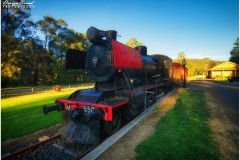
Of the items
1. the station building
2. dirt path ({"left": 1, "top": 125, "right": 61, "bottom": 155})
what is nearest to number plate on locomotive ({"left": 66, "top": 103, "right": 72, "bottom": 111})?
dirt path ({"left": 1, "top": 125, "right": 61, "bottom": 155})

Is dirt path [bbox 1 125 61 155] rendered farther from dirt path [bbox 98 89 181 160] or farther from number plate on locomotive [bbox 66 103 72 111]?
dirt path [bbox 98 89 181 160]

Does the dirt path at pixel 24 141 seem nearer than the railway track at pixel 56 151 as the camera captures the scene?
No

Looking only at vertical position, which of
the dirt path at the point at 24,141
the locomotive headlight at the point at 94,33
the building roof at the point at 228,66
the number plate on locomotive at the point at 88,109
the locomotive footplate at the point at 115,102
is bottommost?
the dirt path at the point at 24,141

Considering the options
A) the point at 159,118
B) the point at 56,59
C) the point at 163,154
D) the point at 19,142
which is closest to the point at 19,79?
the point at 56,59

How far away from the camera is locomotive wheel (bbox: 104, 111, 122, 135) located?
17.1 ft

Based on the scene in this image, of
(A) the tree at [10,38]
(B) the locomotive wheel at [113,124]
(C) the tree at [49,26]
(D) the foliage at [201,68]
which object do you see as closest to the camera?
(B) the locomotive wheel at [113,124]

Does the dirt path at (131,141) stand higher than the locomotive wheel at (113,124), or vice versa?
the locomotive wheel at (113,124)

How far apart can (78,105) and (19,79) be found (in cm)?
2785

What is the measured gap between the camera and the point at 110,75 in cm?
574

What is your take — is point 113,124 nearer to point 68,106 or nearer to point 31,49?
point 68,106

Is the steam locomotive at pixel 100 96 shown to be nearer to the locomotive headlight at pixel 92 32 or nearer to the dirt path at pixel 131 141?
the locomotive headlight at pixel 92 32

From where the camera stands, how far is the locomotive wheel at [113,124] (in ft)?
17.1

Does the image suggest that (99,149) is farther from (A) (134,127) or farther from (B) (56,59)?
(B) (56,59)

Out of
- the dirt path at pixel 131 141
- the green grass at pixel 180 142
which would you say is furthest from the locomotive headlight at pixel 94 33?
the green grass at pixel 180 142
